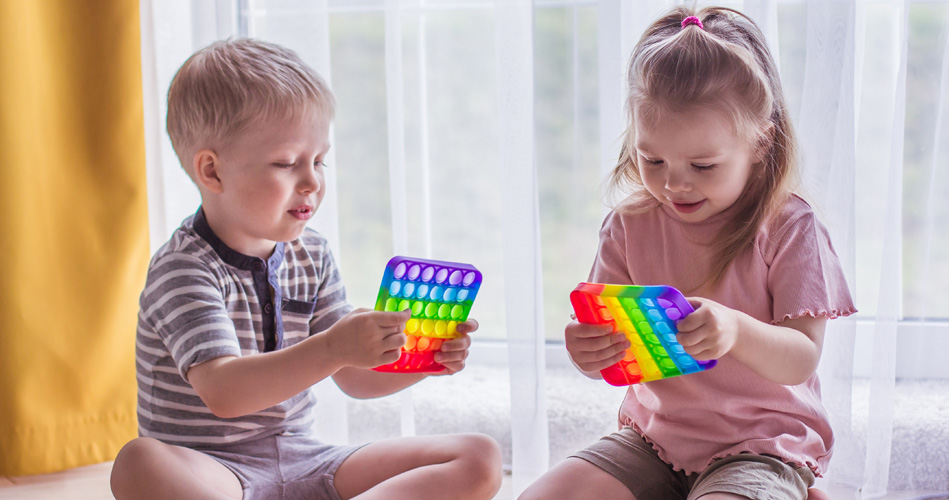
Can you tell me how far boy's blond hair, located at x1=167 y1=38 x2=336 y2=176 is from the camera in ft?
2.88

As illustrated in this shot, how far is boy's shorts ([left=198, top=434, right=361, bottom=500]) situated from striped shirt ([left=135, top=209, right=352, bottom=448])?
1 centimetres

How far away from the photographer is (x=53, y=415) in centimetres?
120

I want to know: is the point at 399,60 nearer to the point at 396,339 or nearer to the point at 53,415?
the point at 396,339

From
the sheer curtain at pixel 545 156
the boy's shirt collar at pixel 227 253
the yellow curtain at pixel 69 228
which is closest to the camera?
the boy's shirt collar at pixel 227 253

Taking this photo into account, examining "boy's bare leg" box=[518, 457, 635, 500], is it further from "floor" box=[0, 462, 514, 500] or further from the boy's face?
the boy's face

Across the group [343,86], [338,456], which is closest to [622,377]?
[338,456]

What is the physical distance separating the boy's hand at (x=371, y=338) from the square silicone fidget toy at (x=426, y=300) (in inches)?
0.5

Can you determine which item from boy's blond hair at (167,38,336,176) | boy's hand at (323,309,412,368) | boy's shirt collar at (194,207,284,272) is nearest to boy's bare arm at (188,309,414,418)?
boy's hand at (323,309,412,368)

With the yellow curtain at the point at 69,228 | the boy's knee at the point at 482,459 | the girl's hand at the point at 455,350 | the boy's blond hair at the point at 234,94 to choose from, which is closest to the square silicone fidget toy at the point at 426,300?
the girl's hand at the point at 455,350

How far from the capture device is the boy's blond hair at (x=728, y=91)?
785 mm

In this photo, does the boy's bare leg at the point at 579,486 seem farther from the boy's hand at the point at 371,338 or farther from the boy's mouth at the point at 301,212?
the boy's mouth at the point at 301,212

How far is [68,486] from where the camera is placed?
1.14 m

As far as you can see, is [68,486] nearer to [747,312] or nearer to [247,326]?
[247,326]

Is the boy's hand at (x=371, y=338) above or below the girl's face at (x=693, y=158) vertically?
below
